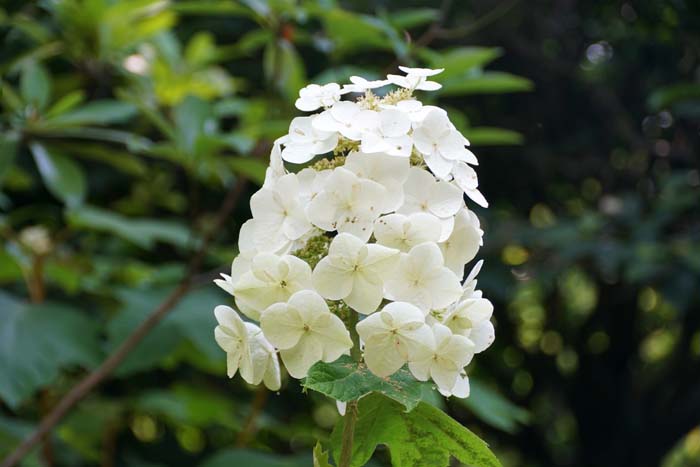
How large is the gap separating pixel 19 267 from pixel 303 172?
49.9 inches

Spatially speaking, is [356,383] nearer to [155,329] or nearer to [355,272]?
[355,272]

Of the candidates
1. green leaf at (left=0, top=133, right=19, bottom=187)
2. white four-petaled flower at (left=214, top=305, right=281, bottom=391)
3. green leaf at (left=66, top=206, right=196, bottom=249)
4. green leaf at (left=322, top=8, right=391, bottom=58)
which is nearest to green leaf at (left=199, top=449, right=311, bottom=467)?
green leaf at (left=66, top=206, right=196, bottom=249)

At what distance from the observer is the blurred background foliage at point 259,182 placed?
170cm

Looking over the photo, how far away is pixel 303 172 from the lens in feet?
2.44

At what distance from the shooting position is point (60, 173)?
1686 millimetres

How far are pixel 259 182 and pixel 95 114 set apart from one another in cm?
35

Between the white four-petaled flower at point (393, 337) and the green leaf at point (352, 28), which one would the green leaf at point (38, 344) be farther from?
the white four-petaled flower at point (393, 337)

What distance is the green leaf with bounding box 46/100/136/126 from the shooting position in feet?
5.11

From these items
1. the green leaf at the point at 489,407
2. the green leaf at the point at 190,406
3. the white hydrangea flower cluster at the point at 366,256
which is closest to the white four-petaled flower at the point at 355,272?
the white hydrangea flower cluster at the point at 366,256

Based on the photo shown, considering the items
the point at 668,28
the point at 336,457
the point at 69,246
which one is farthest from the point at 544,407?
the point at 336,457

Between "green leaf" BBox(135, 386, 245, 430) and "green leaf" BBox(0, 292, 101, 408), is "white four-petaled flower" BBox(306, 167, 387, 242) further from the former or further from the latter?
"green leaf" BBox(135, 386, 245, 430)

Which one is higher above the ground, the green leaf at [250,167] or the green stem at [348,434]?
the green stem at [348,434]

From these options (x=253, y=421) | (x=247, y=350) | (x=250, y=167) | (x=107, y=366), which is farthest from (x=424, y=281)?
(x=253, y=421)

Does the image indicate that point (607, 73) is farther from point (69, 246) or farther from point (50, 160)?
point (50, 160)
